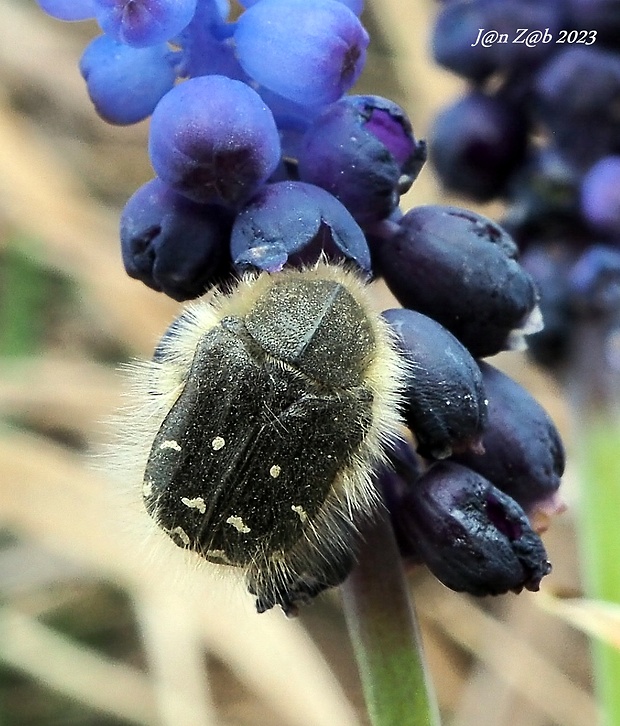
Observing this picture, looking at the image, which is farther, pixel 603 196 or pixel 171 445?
pixel 603 196

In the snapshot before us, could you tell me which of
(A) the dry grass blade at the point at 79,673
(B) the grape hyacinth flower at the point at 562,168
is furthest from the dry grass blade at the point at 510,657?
(B) the grape hyacinth flower at the point at 562,168

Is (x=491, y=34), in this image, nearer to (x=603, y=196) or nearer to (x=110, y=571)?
(x=603, y=196)

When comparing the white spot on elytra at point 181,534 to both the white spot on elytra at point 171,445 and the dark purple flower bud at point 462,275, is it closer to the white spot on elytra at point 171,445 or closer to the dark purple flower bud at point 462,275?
the white spot on elytra at point 171,445

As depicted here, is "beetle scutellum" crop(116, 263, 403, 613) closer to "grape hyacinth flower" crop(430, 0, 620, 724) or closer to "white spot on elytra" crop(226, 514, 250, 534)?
"white spot on elytra" crop(226, 514, 250, 534)

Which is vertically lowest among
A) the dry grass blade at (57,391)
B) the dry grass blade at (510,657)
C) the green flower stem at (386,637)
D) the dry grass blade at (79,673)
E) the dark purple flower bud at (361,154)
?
the dry grass blade at (79,673)

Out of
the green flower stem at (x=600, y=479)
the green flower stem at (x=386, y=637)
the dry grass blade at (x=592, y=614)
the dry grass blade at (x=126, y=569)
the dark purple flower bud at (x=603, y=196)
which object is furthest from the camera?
the dry grass blade at (x=126, y=569)

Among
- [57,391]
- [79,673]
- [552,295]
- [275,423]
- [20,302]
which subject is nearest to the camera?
[275,423]

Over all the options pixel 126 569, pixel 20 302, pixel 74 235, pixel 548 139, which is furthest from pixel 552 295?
pixel 20 302
